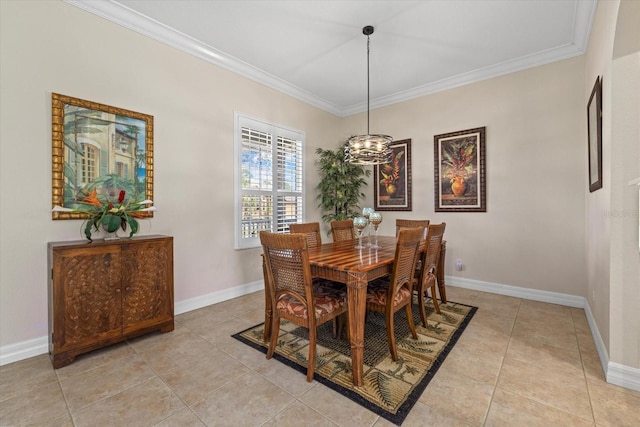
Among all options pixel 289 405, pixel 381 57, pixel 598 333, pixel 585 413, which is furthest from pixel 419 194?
pixel 289 405

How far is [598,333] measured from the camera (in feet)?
7.47

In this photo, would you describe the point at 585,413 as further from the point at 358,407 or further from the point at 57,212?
the point at 57,212

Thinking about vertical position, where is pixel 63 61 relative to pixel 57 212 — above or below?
above

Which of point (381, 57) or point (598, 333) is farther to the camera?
point (381, 57)

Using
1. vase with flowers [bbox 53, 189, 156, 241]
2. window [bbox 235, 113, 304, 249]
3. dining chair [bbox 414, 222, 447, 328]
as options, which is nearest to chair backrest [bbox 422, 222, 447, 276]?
dining chair [bbox 414, 222, 447, 328]

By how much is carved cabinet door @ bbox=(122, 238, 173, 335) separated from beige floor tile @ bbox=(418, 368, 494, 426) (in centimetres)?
231

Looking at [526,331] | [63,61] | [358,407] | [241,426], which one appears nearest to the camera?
[241,426]

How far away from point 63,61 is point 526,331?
4.84 m

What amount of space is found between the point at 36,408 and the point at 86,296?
0.74 meters

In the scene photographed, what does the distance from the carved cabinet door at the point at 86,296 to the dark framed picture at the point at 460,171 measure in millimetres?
4069

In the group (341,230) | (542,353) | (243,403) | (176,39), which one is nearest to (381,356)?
(243,403)

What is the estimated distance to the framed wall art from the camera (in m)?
2.32

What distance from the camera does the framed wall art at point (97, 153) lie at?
2.32 meters

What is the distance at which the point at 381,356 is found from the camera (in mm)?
2172
